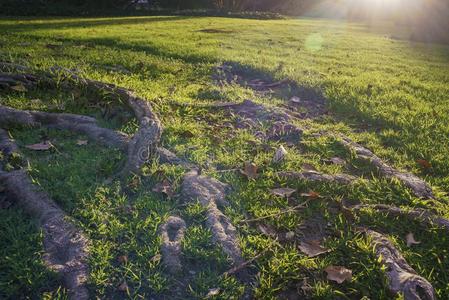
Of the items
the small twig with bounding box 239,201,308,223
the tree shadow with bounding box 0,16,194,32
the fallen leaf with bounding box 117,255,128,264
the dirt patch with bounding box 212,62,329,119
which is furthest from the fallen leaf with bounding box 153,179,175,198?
the tree shadow with bounding box 0,16,194,32

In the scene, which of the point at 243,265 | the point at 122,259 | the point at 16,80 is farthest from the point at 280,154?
the point at 16,80

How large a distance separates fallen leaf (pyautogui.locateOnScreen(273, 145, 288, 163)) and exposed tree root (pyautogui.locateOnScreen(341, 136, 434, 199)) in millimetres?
1057

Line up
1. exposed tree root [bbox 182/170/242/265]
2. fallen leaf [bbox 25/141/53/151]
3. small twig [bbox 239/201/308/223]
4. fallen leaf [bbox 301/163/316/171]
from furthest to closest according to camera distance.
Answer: fallen leaf [bbox 301/163/316/171]
fallen leaf [bbox 25/141/53/151]
small twig [bbox 239/201/308/223]
exposed tree root [bbox 182/170/242/265]

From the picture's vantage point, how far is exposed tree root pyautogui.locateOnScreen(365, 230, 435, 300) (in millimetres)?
2920

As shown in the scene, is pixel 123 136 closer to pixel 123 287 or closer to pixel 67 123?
pixel 67 123

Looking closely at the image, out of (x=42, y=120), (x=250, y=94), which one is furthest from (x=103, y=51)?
(x=42, y=120)

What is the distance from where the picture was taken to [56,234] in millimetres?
3025

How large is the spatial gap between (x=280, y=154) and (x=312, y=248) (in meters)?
1.77

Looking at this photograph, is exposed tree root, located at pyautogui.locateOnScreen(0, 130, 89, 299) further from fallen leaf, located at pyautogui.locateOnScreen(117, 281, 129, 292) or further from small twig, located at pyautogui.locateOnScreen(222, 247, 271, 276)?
small twig, located at pyautogui.locateOnScreen(222, 247, 271, 276)

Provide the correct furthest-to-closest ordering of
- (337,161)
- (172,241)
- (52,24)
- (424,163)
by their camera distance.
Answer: (52,24) → (424,163) → (337,161) → (172,241)

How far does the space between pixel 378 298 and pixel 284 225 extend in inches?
40.9


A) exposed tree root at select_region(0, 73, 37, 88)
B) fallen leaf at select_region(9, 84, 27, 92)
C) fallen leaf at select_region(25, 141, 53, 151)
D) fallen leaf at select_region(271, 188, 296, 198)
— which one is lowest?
fallen leaf at select_region(271, 188, 296, 198)

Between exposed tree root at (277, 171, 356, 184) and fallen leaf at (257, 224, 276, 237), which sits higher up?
exposed tree root at (277, 171, 356, 184)

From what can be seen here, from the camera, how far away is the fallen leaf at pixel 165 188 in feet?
12.6
